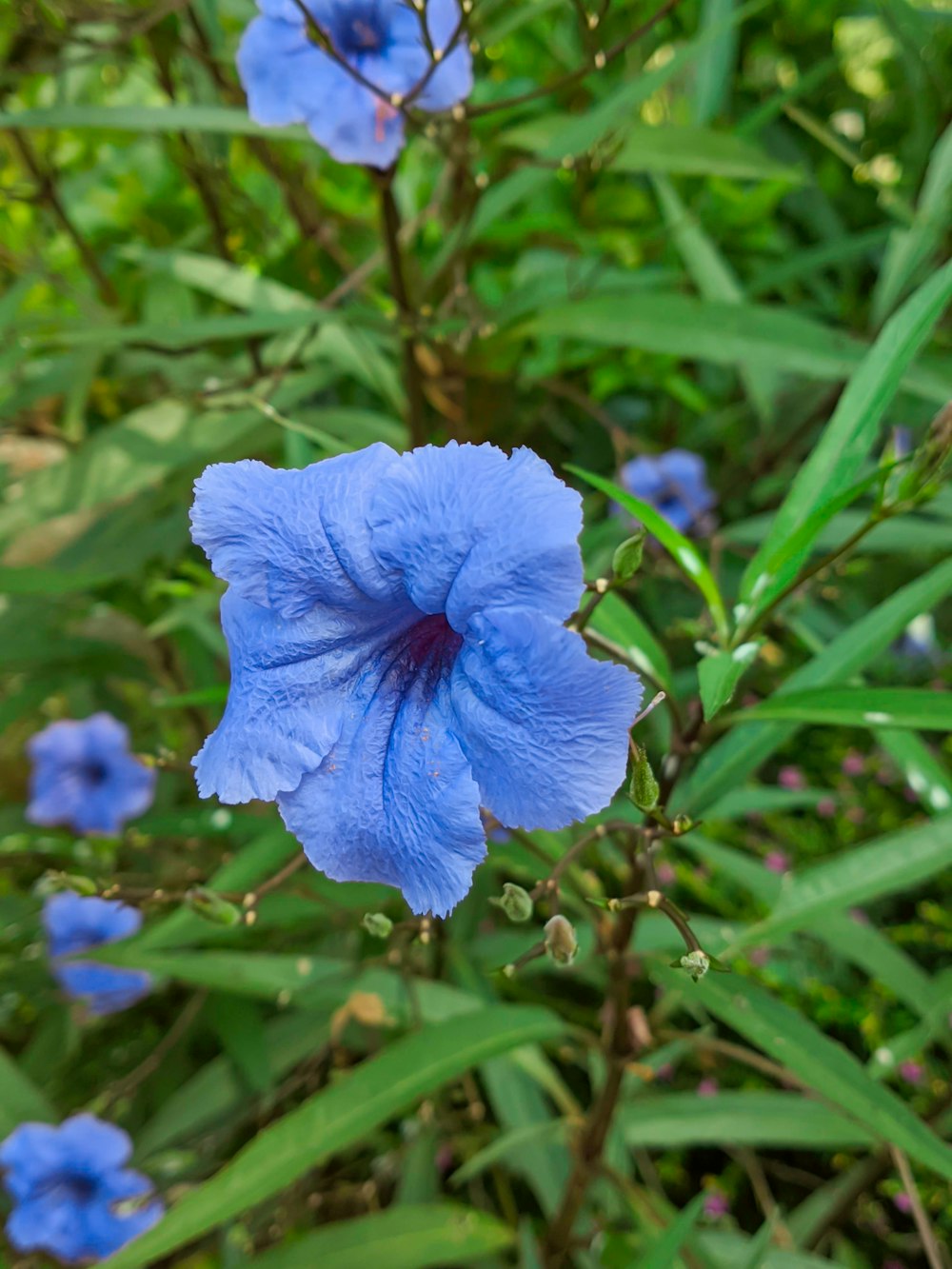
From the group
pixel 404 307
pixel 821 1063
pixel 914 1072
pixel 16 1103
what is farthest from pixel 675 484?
pixel 16 1103

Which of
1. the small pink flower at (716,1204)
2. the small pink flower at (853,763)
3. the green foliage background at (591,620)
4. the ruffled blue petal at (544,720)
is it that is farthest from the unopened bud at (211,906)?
the small pink flower at (853,763)

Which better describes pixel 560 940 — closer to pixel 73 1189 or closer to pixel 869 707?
pixel 869 707

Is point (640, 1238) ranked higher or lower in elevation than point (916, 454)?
lower

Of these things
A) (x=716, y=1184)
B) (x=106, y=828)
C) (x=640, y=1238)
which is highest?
(x=106, y=828)

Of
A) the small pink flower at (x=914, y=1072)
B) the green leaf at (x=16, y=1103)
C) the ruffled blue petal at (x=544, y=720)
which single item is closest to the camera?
the ruffled blue petal at (x=544, y=720)

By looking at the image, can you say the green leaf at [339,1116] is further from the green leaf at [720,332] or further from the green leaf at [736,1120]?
the green leaf at [720,332]

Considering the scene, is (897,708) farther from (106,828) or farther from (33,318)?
(106,828)

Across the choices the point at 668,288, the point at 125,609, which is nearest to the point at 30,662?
the point at 125,609
